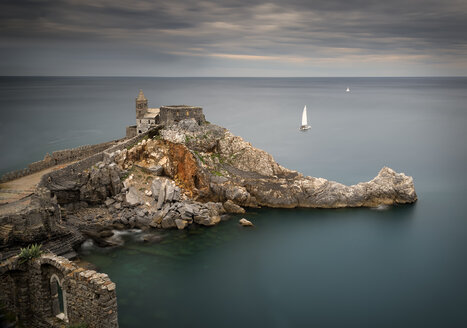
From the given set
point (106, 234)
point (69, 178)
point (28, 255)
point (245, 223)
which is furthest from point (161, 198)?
point (28, 255)

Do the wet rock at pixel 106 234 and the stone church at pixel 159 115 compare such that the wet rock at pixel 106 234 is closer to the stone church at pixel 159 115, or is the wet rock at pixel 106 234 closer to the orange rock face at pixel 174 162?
the orange rock face at pixel 174 162

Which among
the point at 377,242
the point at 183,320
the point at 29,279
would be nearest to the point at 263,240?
the point at 377,242

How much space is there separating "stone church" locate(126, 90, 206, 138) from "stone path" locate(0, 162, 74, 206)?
598 inches

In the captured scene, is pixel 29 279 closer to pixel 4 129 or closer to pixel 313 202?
Result: pixel 313 202

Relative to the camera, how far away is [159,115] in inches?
1959

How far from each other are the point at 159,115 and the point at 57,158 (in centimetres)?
1427

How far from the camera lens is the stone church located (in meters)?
47.8

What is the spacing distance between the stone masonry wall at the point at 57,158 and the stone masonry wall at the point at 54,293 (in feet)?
68.8

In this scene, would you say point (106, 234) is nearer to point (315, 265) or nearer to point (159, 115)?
point (315, 265)

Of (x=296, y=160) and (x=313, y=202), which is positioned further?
(x=296, y=160)

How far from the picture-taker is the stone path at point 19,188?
100.0ft

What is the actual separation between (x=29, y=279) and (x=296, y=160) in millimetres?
50734

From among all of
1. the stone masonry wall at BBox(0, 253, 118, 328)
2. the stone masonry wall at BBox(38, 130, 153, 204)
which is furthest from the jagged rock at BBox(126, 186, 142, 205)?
the stone masonry wall at BBox(0, 253, 118, 328)

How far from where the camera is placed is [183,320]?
78.0 ft
